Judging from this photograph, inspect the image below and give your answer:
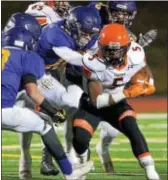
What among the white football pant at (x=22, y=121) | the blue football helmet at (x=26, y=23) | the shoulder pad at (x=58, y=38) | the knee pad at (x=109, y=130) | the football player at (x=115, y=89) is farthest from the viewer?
the knee pad at (x=109, y=130)

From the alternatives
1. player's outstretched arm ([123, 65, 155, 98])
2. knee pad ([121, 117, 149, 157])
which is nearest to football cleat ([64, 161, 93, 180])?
knee pad ([121, 117, 149, 157])

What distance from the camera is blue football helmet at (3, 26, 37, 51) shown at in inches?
167

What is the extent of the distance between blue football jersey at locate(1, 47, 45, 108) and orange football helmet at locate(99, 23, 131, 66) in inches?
16.4

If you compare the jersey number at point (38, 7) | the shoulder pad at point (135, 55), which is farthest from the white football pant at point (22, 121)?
the jersey number at point (38, 7)

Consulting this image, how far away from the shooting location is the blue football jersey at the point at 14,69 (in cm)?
407

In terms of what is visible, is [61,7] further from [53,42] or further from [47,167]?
[47,167]

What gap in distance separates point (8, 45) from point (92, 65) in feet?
1.62

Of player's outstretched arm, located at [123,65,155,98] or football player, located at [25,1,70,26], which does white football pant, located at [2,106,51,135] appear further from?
football player, located at [25,1,70,26]

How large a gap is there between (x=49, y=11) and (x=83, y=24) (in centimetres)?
79

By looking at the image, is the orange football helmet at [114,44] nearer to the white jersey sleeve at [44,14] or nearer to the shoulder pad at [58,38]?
the shoulder pad at [58,38]

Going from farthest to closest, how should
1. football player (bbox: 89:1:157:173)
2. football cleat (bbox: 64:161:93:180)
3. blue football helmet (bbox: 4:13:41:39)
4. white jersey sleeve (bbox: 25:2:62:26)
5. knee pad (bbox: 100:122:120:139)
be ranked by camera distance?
1. white jersey sleeve (bbox: 25:2:62:26)
2. knee pad (bbox: 100:122:120:139)
3. football player (bbox: 89:1:157:173)
4. blue football helmet (bbox: 4:13:41:39)
5. football cleat (bbox: 64:161:93:180)

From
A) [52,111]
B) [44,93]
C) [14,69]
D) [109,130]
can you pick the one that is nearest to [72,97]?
[44,93]

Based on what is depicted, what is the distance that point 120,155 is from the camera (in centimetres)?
712

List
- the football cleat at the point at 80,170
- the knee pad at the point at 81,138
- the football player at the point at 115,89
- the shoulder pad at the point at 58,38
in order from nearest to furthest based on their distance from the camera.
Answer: the football cleat at the point at 80,170, the football player at the point at 115,89, the knee pad at the point at 81,138, the shoulder pad at the point at 58,38
